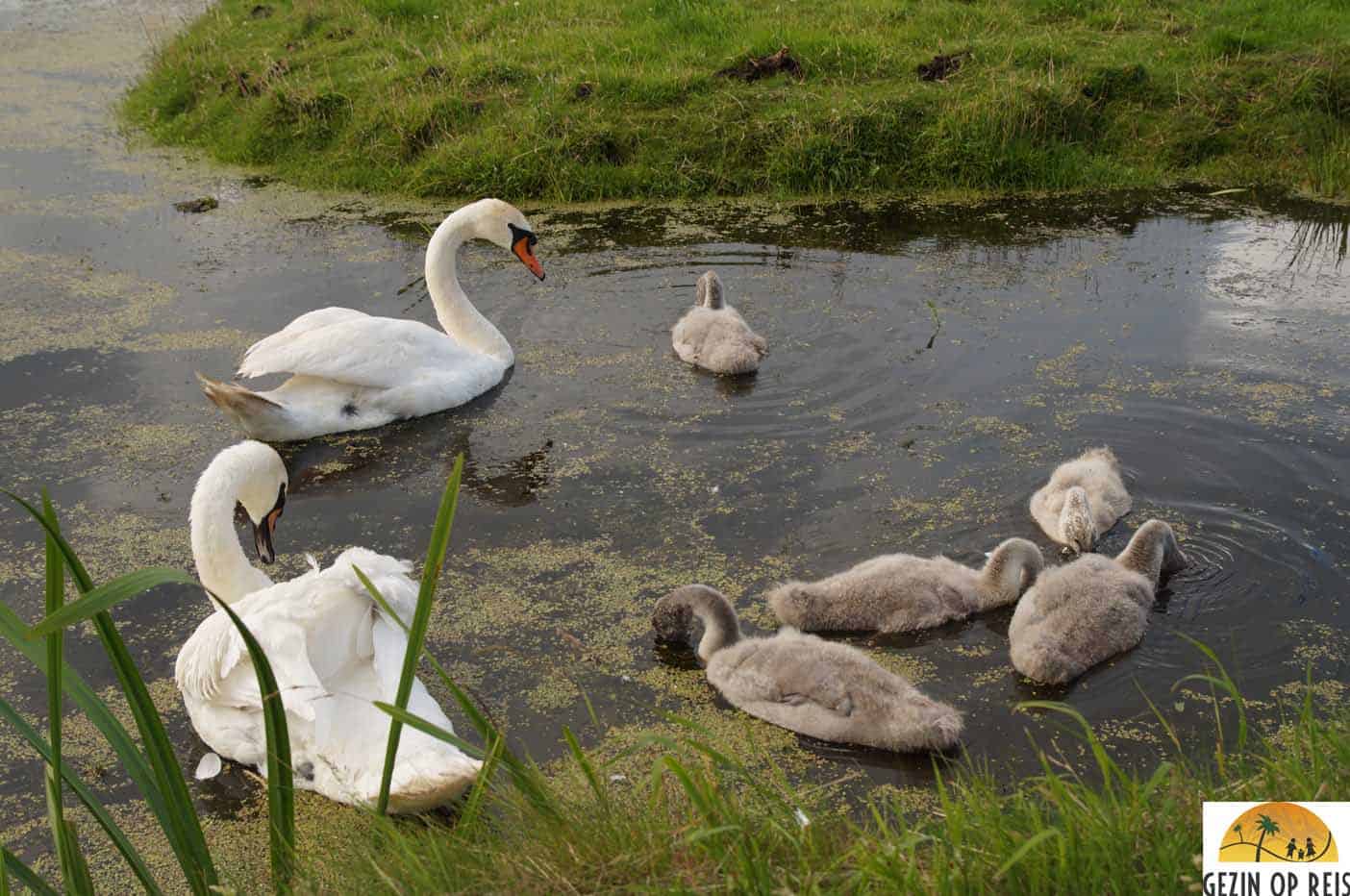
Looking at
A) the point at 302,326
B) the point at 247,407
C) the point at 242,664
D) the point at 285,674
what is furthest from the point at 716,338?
the point at 285,674

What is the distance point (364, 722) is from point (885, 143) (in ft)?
23.9

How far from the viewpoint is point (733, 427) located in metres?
6.52

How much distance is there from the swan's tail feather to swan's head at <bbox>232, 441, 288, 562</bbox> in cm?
152

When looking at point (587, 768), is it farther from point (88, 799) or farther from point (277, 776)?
point (88, 799)

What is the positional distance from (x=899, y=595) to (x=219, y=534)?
92.8 inches

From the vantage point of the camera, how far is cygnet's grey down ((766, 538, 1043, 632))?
4.73 metres

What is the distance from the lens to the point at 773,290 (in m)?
8.23

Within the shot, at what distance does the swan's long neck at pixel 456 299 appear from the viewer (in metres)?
7.32

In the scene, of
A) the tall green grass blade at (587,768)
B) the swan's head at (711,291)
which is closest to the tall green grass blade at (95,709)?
the tall green grass blade at (587,768)

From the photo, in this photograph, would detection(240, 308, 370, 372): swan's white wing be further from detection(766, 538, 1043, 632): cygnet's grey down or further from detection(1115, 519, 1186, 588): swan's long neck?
detection(1115, 519, 1186, 588): swan's long neck

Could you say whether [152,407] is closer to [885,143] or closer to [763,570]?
[763,570]

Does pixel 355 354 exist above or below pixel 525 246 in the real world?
below

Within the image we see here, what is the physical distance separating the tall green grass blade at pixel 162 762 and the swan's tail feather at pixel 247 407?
3.65m

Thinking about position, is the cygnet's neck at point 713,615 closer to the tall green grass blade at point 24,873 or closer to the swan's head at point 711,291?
the tall green grass blade at point 24,873
